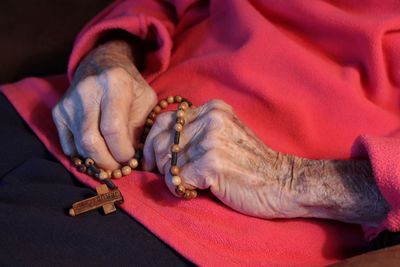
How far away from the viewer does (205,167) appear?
0.66 m

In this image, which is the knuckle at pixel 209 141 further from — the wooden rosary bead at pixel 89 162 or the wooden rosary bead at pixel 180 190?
the wooden rosary bead at pixel 89 162

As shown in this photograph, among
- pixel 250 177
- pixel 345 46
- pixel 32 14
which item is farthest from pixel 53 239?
pixel 32 14

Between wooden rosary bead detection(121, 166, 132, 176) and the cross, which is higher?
wooden rosary bead detection(121, 166, 132, 176)

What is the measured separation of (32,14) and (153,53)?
0.37 meters

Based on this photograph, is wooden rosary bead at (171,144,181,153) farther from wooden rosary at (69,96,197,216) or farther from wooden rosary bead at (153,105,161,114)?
wooden rosary bead at (153,105,161,114)

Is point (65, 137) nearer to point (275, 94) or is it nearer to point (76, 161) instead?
point (76, 161)

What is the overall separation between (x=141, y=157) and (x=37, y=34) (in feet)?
1.75

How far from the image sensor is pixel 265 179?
676 mm

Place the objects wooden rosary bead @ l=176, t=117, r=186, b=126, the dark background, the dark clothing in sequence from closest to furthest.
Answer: the dark clothing, wooden rosary bead @ l=176, t=117, r=186, b=126, the dark background

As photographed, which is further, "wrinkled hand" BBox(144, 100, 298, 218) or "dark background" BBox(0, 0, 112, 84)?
"dark background" BBox(0, 0, 112, 84)

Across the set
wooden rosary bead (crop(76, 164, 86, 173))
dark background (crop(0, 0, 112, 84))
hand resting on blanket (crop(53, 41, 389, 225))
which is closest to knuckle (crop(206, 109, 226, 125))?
hand resting on blanket (crop(53, 41, 389, 225))

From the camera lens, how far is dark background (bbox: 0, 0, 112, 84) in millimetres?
1090

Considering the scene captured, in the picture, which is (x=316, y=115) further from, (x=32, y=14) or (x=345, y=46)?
(x=32, y=14)

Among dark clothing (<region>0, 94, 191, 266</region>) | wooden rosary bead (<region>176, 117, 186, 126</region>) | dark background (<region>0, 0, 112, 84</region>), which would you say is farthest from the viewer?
dark background (<region>0, 0, 112, 84</region>)
